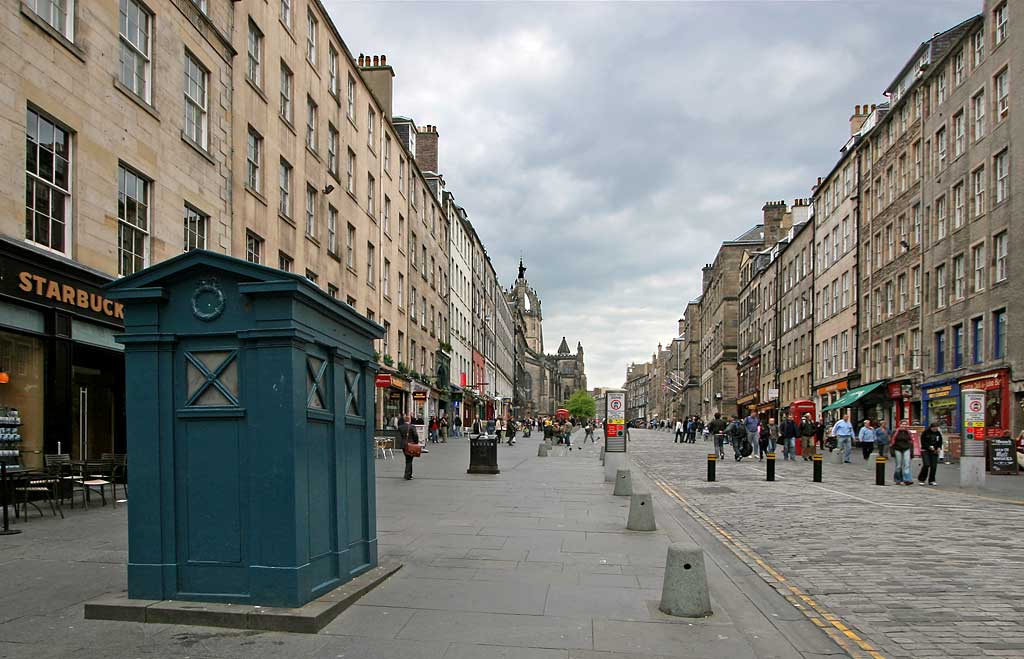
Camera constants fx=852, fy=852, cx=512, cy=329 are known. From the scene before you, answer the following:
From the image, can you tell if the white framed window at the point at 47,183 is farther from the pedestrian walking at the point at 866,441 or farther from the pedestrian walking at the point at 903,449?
the pedestrian walking at the point at 866,441

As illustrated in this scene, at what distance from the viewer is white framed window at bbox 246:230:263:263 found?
23.6 m

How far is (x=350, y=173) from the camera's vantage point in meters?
34.2

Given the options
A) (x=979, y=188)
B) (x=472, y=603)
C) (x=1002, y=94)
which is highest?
(x=1002, y=94)

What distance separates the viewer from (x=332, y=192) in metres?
31.3

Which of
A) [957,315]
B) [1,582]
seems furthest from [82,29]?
[957,315]

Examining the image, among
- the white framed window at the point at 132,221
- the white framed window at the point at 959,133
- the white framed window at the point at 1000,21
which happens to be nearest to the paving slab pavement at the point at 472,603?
the white framed window at the point at 132,221

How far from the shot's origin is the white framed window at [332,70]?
31578 millimetres

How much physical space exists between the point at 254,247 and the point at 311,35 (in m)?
9.67

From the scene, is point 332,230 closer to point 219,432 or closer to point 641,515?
point 641,515

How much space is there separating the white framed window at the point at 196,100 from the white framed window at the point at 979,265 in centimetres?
2642

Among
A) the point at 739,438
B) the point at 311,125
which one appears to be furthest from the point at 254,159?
the point at 739,438

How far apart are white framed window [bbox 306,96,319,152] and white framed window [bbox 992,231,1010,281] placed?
78.0ft

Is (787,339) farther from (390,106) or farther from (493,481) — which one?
(493,481)

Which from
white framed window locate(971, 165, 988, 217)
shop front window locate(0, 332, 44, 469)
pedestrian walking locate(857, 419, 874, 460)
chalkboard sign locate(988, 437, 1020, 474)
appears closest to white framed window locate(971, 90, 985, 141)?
white framed window locate(971, 165, 988, 217)
